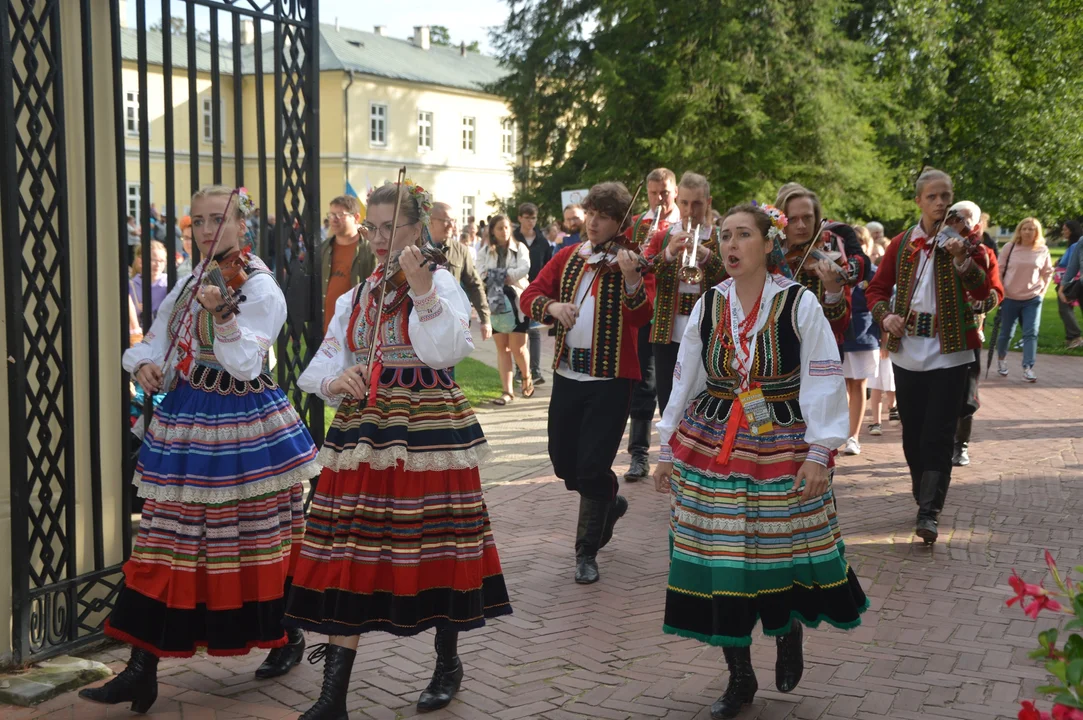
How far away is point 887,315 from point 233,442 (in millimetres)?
4154

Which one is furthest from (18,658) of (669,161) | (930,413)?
(669,161)

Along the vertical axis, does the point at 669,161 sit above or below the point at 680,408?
above

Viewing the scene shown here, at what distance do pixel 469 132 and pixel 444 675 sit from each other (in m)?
48.3

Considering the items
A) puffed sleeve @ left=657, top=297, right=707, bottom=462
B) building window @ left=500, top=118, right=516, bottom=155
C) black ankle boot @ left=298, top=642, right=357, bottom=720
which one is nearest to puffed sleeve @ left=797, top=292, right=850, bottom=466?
puffed sleeve @ left=657, top=297, right=707, bottom=462

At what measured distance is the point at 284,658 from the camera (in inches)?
186

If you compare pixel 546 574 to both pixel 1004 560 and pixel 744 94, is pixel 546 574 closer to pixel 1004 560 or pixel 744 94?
pixel 1004 560

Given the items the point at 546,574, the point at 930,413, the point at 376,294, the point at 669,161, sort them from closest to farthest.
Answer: the point at 376,294
the point at 546,574
the point at 930,413
the point at 669,161

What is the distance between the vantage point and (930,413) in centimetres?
665

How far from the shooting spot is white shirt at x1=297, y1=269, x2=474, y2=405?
4023 millimetres

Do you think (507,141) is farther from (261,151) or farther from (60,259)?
(60,259)

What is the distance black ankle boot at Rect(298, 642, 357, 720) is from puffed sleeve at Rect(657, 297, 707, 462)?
4.55ft

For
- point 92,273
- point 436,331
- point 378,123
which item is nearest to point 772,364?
point 436,331

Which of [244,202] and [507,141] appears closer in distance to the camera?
[244,202]

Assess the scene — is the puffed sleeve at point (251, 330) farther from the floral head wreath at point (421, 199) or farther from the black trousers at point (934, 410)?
the black trousers at point (934, 410)
